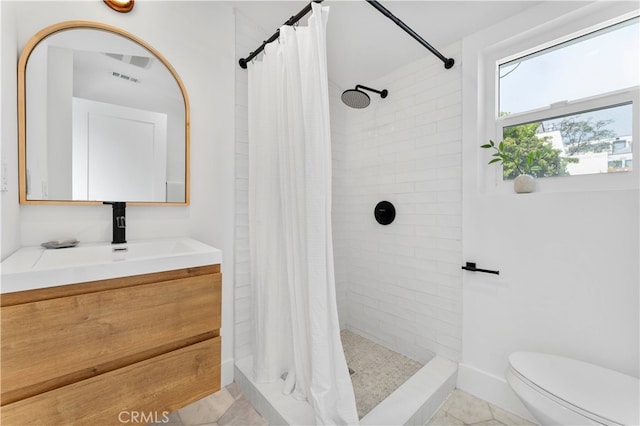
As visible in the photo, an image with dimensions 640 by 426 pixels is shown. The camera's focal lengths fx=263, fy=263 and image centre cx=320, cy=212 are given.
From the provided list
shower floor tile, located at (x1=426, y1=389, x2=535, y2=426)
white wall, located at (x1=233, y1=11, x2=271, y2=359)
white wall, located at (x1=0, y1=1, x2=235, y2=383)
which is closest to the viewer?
white wall, located at (x1=0, y1=1, x2=235, y2=383)

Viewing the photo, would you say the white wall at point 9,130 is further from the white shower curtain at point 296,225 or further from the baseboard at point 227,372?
the baseboard at point 227,372

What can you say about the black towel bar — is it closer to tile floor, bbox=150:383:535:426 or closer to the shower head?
tile floor, bbox=150:383:535:426

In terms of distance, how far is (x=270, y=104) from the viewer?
1.49 m

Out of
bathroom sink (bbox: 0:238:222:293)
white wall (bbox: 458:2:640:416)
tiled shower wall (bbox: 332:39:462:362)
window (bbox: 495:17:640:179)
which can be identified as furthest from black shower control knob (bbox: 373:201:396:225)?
bathroom sink (bbox: 0:238:222:293)

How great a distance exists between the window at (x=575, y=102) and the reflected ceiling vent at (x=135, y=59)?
211cm

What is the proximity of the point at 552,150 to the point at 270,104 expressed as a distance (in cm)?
166

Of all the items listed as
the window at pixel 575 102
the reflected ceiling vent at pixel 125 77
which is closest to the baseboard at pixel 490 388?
the window at pixel 575 102

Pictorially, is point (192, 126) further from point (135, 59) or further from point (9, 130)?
point (9, 130)

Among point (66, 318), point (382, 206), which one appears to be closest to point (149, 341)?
point (66, 318)

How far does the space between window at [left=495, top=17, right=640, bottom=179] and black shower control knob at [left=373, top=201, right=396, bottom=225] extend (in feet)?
2.57

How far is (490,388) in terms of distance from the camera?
63.4 inches

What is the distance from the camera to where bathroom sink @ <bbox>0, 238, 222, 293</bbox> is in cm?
73

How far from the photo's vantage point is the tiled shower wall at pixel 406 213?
1.83m

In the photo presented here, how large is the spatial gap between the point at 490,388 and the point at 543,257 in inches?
34.0
